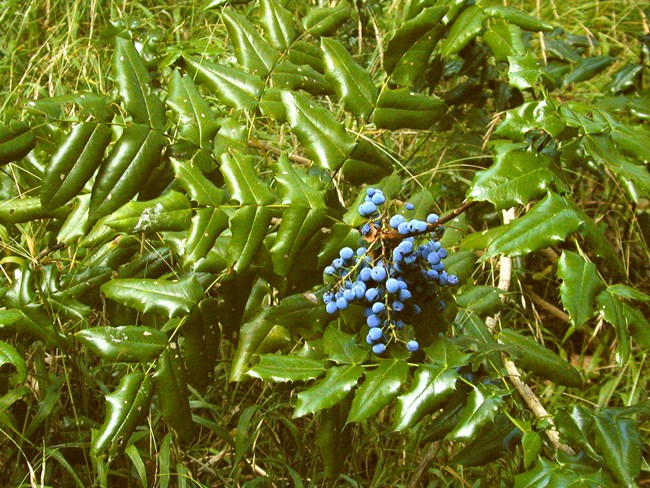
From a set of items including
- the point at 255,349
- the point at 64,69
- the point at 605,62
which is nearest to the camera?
the point at 255,349

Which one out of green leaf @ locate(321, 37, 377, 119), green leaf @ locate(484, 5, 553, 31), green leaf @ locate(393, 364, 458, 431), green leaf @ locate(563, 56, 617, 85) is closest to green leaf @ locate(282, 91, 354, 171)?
green leaf @ locate(321, 37, 377, 119)

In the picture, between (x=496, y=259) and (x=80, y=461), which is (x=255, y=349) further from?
(x=496, y=259)

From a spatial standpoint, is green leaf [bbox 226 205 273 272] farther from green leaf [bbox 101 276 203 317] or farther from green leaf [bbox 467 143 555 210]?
green leaf [bbox 467 143 555 210]

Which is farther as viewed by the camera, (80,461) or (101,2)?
(101,2)

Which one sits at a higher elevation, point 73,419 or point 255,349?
point 255,349

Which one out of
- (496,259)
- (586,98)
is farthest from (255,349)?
(586,98)

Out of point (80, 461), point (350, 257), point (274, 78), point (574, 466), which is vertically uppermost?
point (274, 78)

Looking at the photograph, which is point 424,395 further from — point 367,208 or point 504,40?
point 504,40
